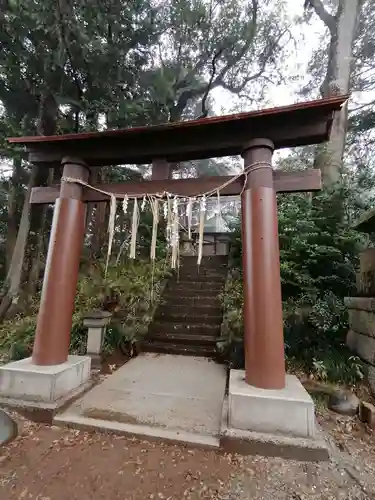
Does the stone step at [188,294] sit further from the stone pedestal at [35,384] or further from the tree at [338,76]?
the tree at [338,76]

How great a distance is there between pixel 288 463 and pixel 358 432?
1.24 meters

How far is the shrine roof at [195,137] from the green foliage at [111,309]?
231 cm

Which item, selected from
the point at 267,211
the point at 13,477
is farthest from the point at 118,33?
→ the point at 13,477

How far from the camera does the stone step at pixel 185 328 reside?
231 inches

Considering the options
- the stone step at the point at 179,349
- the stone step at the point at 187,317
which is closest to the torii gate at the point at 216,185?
the stone step at the point at 179,349

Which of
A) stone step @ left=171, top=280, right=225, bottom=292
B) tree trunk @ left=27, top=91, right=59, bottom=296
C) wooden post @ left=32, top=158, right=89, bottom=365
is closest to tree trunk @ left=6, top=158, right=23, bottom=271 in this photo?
tree trunk @ left=27, top=91, right=59, bottom=296

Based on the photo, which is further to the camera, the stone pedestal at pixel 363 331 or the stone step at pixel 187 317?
the stone step at pixel 187 317

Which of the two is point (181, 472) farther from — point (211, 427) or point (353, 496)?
point (353, 496)

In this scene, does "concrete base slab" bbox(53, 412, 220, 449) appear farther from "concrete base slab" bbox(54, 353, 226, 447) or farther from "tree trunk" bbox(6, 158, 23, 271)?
"tree trunk" bbox(6, 158, 23, 271)

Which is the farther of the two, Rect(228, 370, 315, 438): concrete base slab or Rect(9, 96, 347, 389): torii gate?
Rect(9, 96, 347, 389): torii gate

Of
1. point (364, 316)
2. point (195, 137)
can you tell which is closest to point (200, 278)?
point (364, 316)

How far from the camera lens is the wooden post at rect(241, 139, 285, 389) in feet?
9.06

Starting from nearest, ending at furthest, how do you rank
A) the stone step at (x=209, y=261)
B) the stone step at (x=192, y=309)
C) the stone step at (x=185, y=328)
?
the stone step at (x=185, y=328) < the stone step at (x=192, y=309) < the stone step at (x=209, y=261)

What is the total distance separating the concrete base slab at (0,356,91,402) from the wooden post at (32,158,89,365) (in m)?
0.18
